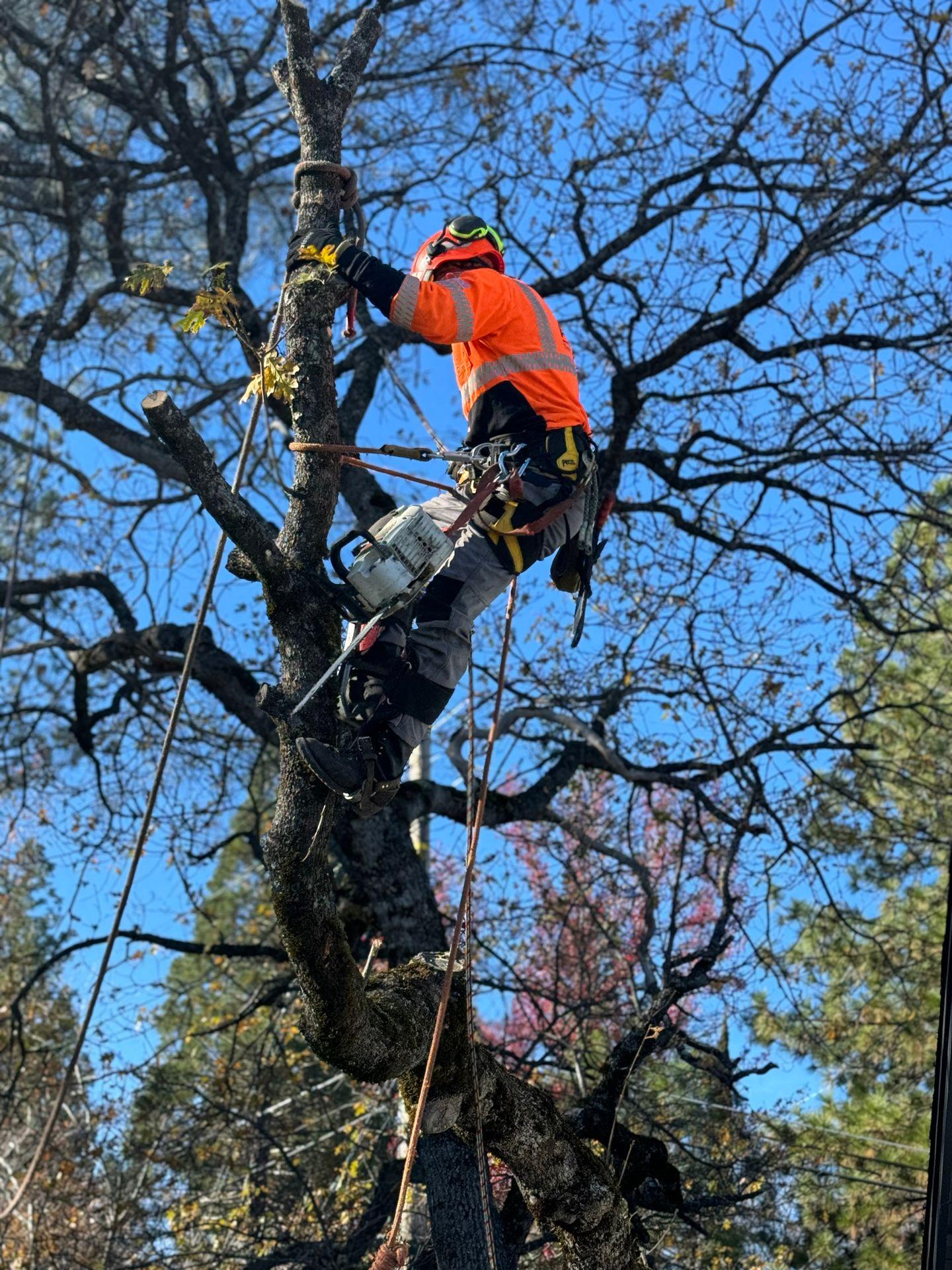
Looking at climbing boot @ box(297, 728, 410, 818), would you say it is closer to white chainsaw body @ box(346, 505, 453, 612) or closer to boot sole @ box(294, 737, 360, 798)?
boot sole @ box(294, 737, 360, 798)

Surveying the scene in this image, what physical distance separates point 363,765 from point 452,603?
75cm

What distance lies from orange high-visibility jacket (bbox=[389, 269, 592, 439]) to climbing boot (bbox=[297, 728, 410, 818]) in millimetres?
1160

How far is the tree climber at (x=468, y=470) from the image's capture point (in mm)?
3859

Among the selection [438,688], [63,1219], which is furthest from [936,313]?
[63,1219]

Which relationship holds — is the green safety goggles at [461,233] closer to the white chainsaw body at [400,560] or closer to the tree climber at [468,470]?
the tree climber at [468,470]

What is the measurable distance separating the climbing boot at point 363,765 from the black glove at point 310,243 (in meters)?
1.39

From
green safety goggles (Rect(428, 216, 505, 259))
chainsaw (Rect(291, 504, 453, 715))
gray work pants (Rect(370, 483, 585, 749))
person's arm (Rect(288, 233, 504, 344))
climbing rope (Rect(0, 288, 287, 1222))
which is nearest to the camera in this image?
climbing rope (Rect(0, 288, 287, 1222))

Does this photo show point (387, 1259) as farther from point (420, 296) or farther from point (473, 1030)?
point (420, 296)

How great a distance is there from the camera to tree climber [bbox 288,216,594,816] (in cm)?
386

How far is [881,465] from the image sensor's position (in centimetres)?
872

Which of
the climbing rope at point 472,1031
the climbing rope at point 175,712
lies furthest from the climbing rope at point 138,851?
the climbing rope at point 472,1031

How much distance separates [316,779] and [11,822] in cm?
606

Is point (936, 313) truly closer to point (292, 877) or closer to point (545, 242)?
point (545, 242)

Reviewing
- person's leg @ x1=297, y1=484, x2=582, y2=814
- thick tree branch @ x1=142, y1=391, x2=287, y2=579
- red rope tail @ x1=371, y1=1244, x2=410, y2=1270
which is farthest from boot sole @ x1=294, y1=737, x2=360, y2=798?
red rope tail @ x1=371, y1=1244, x2=410, y2=1270
